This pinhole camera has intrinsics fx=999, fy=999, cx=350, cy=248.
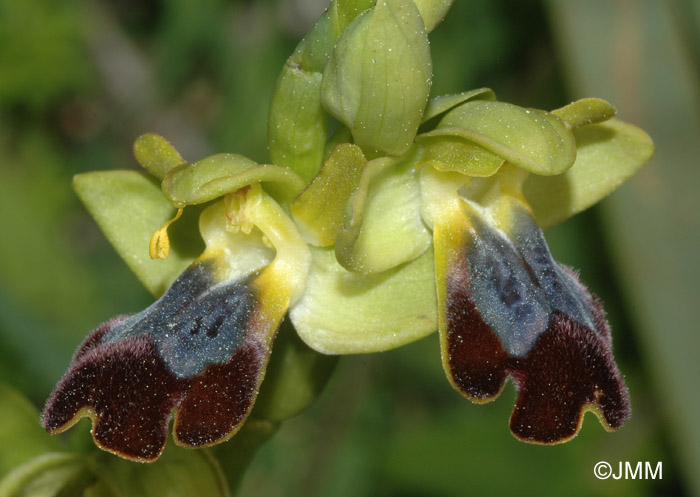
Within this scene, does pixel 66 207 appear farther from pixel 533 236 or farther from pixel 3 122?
pixel 533 236

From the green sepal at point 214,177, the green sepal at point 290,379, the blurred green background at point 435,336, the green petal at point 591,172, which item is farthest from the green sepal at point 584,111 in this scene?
the blurred green background at point 435,336

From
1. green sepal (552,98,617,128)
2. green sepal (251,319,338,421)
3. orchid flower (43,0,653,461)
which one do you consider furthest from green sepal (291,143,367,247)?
green sepal (552,98,617,128)

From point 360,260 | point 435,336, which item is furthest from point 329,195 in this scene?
point 435,336

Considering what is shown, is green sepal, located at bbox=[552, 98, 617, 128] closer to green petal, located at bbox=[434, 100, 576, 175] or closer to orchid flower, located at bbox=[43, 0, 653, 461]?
orchid flower, located at bbox=[43, 0, 653, 461]

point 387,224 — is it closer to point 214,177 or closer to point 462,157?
point 462,157

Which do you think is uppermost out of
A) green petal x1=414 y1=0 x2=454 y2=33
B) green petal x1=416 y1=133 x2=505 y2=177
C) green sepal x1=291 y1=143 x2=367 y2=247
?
green petal x1=414 y1=0 x2=454 y2=33

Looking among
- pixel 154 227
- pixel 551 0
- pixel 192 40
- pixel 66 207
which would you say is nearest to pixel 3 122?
pixel 66 207

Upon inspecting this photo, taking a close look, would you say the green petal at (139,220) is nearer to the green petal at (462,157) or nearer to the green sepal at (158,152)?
Result: the green sepal at (158,152)
